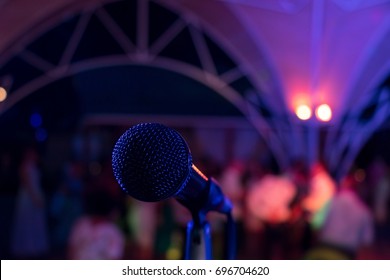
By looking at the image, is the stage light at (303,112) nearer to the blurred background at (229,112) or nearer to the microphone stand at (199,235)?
the blurred background at (229,112)

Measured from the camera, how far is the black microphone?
1493 mm

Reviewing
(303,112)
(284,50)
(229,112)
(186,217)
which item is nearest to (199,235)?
(186,217)

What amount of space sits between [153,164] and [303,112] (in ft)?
32.7

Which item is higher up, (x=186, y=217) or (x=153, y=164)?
(x=186, y=217)

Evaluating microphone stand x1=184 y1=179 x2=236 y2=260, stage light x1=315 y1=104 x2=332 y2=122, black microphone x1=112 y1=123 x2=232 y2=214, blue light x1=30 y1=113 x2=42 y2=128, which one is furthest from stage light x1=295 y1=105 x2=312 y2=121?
blue light x1=30 y1=113 x2=42 y2=128

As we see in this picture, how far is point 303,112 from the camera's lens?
11.2 meters

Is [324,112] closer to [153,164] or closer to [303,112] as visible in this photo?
[303,112]

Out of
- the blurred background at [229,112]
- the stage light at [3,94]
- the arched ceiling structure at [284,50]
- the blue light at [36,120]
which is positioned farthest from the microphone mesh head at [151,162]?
the blue light at [36,120]

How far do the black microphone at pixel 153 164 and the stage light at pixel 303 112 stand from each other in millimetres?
9831

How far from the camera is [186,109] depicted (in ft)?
59.5

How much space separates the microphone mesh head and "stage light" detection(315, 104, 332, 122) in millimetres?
9923
